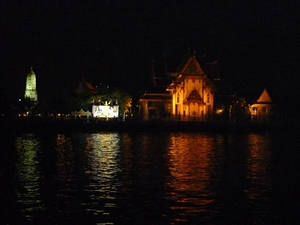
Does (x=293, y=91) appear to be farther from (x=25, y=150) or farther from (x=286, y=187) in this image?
(x=286, y=187)

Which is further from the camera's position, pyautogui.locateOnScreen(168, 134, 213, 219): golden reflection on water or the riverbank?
the riverbank

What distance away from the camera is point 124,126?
5144 centimetres

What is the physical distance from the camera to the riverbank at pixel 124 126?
167ft

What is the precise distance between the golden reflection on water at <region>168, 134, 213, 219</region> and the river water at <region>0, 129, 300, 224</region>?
0.03m

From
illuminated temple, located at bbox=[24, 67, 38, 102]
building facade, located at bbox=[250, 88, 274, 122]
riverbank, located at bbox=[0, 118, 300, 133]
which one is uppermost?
illuminated temple, located at bbox=[24, 67, 38, 102]

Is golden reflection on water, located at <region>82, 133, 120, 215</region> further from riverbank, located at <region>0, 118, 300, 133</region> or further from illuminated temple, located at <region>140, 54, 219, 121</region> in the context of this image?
illuminated temple, located at <region>140, 54, 219, 121</region>

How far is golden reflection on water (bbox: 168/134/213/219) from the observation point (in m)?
15.2

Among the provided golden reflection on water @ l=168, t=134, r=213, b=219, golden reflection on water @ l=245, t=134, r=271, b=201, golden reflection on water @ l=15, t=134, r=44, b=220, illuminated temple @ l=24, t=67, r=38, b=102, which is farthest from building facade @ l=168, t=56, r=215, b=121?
golden reflection on water @ l=15, t=134, r=44, b=220

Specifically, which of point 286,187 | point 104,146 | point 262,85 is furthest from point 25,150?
point 262,85

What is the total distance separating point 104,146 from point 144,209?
19.3 meters

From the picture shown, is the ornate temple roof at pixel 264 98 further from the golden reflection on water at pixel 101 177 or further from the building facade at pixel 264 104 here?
the golden reflection on water at pixel 101 177

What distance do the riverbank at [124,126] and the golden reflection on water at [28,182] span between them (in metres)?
20.4

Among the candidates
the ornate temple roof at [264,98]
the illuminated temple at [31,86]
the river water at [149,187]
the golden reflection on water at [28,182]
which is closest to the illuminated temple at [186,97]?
the ornate temple roof at [264,98]

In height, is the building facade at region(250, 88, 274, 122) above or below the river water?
above
